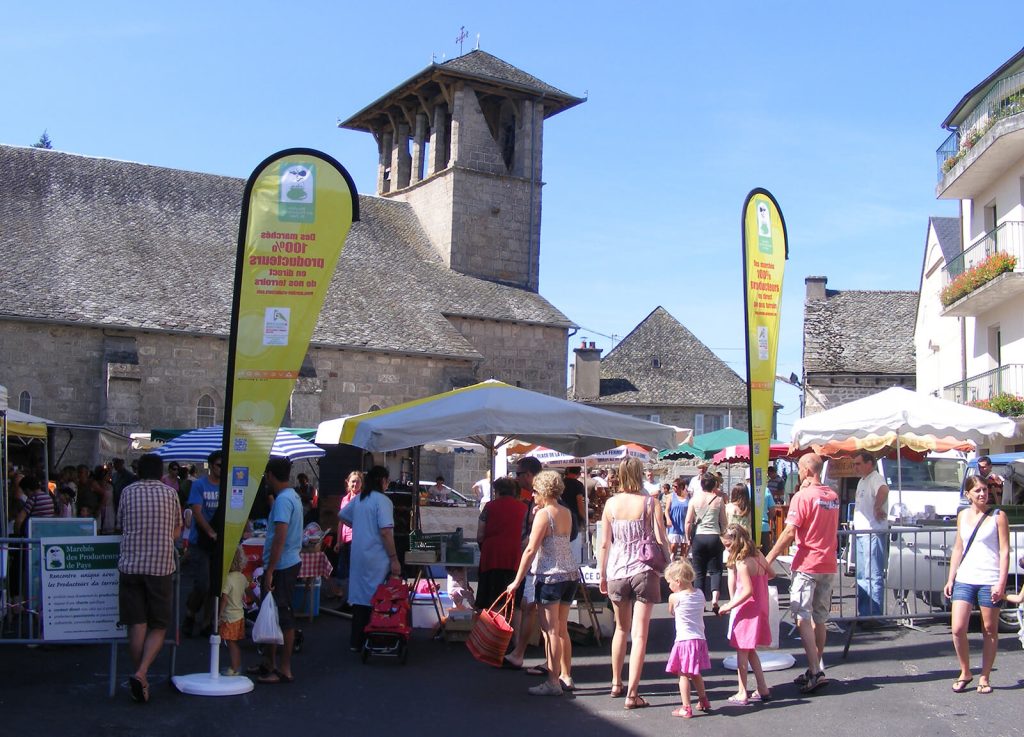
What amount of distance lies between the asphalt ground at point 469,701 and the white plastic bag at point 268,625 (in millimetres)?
378

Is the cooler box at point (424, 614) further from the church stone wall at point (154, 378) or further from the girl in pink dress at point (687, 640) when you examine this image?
the church stone wall at point (154, 378)

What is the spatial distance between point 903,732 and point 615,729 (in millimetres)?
1743

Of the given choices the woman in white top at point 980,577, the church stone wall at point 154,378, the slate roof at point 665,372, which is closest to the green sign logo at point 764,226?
the woman in white top at point 980,577

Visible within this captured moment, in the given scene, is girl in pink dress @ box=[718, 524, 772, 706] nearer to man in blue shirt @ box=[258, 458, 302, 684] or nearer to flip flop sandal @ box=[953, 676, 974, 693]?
flip flop sandal @ box=[953, 676, 974, 693]

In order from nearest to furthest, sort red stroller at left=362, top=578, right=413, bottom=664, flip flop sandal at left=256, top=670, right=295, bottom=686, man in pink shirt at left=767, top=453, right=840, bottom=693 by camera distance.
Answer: man in pink shirt at left=767, top=453, right=840, bottom=693 < flip flop sandal at left=256, top=670, right=295, bottom=686 < red stroller at left=362, top=578, right=413, bottom=664

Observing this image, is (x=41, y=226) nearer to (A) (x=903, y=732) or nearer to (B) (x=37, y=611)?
(B) (x=37, y=611)

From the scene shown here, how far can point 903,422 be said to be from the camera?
36.8 ft

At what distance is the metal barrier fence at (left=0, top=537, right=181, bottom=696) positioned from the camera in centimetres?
744

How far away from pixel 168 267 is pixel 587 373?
22.0m

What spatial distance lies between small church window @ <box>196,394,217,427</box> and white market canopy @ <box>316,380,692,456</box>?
17.7 metres

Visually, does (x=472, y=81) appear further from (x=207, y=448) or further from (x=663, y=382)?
(x=207, y=448)

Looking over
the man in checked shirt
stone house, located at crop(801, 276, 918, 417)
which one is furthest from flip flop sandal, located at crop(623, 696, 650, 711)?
stone house, located at crop(801, 276, 918, 417)

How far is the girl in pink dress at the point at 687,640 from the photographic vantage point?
23.3 feet

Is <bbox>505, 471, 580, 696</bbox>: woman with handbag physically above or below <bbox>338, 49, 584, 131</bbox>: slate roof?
below
